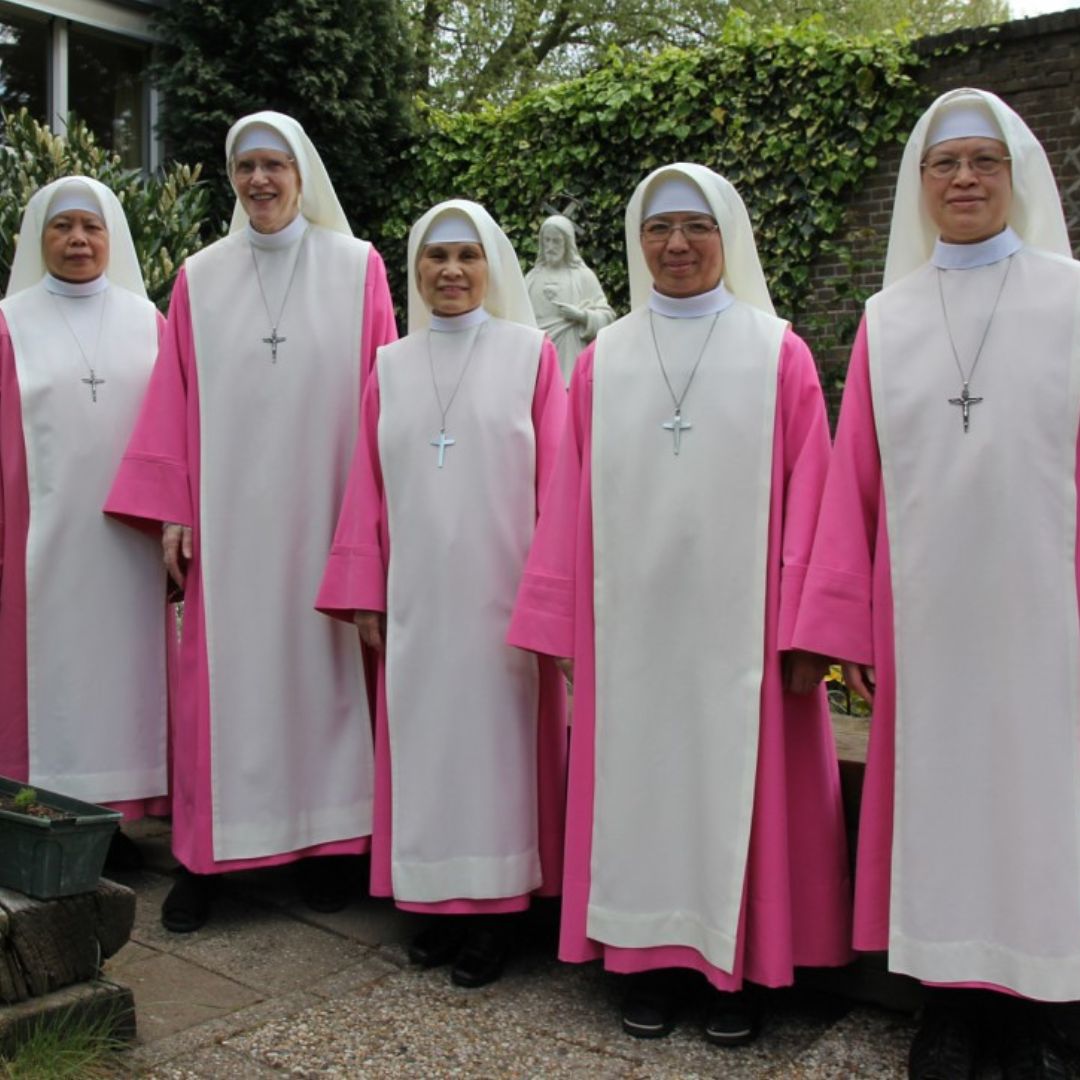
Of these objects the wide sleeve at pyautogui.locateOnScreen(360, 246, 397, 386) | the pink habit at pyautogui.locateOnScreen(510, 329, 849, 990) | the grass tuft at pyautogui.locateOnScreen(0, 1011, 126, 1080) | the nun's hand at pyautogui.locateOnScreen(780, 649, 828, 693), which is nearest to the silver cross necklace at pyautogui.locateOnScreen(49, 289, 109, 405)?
the wide sleeve at pyautogui.locateOnScreen(360, 246, 397, 386)

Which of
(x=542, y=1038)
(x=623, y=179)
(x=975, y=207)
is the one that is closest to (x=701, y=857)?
(x=542, y=1038)

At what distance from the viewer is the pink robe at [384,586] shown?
4148mm

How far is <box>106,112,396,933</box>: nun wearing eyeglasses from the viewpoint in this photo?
443cm

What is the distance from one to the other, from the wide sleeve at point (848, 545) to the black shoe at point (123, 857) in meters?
2.73

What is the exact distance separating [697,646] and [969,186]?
4.24 feet

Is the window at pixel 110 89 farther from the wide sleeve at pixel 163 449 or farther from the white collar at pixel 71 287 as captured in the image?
the wide sleeve at pixel 163 449

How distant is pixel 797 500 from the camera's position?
3.57 meters

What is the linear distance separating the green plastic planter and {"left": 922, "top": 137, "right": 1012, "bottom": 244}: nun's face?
2497mm

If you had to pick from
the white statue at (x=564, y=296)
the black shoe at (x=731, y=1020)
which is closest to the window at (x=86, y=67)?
the white statue at (x=564, y=296)

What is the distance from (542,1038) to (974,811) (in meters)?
1.23

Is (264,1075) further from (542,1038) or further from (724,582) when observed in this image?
(724,582)

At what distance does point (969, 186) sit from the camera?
3279 mm

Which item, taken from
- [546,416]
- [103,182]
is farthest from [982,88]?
[546,416]

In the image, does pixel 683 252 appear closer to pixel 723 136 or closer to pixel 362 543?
pixel 362 543
